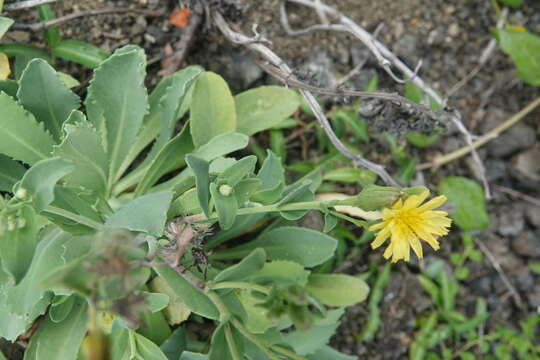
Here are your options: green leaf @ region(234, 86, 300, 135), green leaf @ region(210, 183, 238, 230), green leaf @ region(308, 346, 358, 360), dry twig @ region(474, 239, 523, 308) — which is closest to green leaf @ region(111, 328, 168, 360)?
green leaf @ region(210, 183, 238, 230)

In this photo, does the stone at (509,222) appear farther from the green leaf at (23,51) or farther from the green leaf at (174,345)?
the green leaf at (23,51)

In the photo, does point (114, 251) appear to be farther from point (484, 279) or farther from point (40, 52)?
point (484, 279)

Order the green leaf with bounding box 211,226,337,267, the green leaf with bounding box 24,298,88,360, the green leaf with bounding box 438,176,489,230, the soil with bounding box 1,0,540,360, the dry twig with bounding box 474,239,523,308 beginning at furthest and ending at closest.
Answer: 1. the dry twig with bounding box 474,239,523,308
2. the green leaf with bounding box 438,176,489,230
3. the soil with bounding box 1,0,540,360
4. the green leaf with bounding box 211,226,337,267
5. the green leaf with bounding box 24,298,88,360

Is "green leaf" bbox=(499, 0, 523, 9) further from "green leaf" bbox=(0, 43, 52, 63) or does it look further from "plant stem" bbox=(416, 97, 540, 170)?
"green leaf" bbox=(0, 43, 52, 63)

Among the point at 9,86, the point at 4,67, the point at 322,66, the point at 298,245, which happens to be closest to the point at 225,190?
the point at 298,245

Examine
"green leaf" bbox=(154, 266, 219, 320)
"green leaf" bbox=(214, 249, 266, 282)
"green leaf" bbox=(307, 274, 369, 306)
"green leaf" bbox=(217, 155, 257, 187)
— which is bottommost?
"green leaf" bbox=(307, 274, 369, 306)

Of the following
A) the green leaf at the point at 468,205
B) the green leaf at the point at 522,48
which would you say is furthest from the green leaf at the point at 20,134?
the green leaf at the point at 522,48
